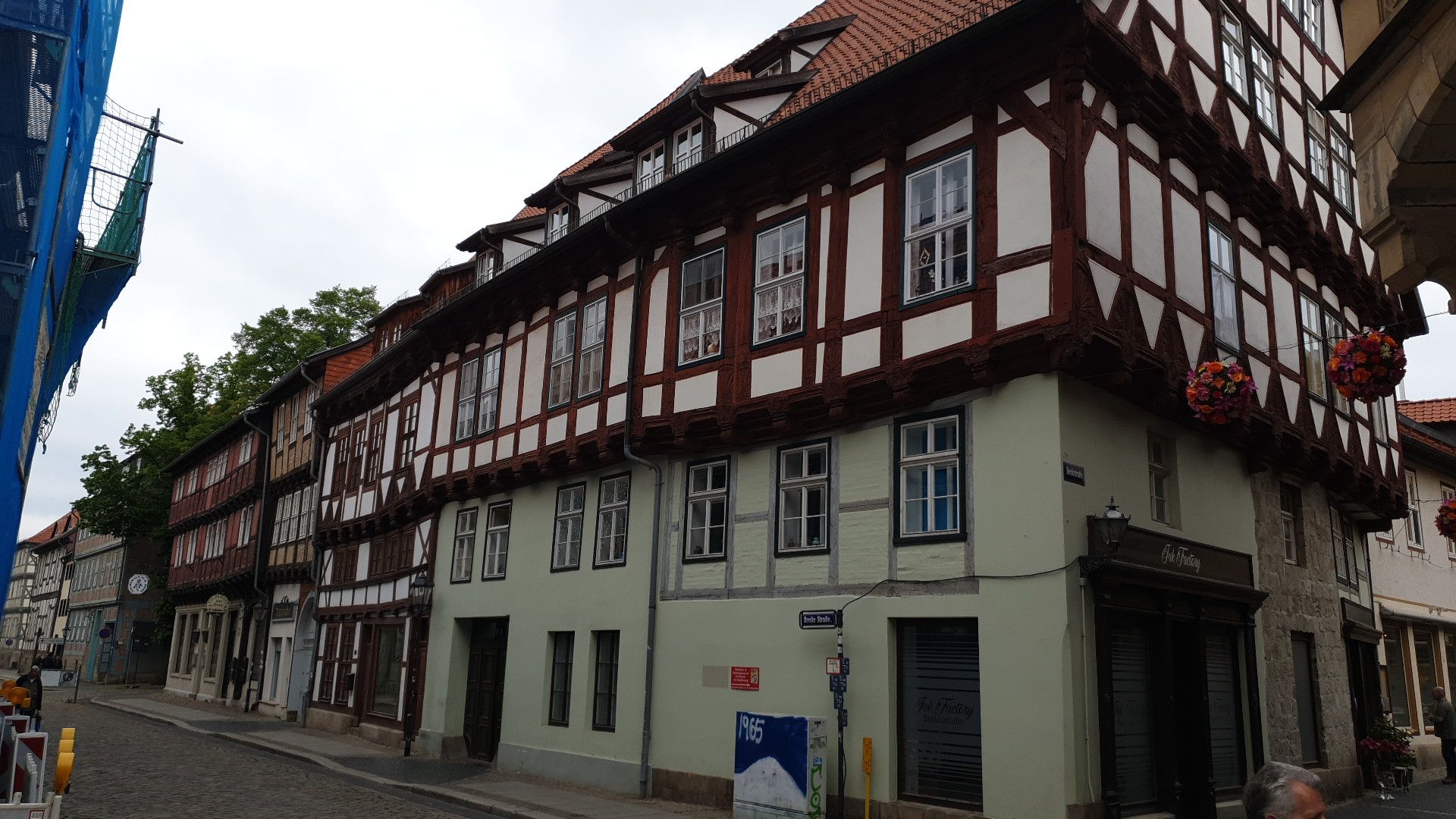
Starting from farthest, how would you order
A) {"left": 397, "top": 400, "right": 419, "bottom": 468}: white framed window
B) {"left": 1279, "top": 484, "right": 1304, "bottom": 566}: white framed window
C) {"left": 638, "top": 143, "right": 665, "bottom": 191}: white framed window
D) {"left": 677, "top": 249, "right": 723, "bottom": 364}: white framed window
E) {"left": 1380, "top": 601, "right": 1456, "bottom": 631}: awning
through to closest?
{"left": 397, "top": 400, "right": 419, "bottom": 468}: white framed window, {"left": 1380, "top": 601, "right": 1456, "bottom": 631}: awning, {"left": 638, "top": 143, "right": 665, "bottom": 191}: white framed window, {"left": 1279, "top": 484, "right": 1304, "bottom": 566}: white framed window, {"left": 677, "top": 249, "right": 723, "bottom": 364}: white framed window

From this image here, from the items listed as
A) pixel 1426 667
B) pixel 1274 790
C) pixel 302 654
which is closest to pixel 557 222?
pixel 302 654

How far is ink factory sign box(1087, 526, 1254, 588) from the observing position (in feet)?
A: 41.1

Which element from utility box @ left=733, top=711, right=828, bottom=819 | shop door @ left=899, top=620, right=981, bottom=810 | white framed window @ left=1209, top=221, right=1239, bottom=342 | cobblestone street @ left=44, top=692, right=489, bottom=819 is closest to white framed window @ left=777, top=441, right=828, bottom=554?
shop door @ left=899, top=620, right=981, bottom=810

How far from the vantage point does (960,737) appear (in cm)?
1256

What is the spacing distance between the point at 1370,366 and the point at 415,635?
20.5m

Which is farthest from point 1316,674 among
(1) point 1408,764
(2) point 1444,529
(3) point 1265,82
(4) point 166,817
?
(4) point 166,817

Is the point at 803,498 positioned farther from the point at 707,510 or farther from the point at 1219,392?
the point at 1219,392

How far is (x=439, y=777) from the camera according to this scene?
62.1ft

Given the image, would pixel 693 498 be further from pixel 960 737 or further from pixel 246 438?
pixel 246 438

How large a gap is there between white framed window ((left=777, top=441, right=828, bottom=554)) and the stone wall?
21.2 feet

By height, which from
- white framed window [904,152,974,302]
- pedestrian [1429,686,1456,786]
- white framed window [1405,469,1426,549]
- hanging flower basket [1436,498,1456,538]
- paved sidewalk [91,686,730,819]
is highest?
white framed window [904,152,974,302]

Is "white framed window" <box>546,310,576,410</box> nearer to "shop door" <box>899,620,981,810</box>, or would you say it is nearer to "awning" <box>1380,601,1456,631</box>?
"shop door" <box>899,620,981,810</box>

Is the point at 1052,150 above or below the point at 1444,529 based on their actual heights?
above

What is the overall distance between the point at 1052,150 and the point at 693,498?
748cm
